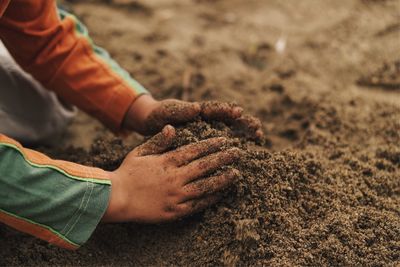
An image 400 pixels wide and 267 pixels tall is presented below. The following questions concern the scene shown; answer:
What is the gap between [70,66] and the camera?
5.85ft

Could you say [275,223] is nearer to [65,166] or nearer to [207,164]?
[207,164]

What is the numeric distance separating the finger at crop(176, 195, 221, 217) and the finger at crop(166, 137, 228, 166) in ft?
0.37

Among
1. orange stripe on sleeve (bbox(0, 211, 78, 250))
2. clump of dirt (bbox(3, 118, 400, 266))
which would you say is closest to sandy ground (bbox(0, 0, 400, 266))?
clump of dirt (bbox(3, 118, 400, 266))

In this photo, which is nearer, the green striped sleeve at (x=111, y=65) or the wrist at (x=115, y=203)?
the wrist at (x=115, y=203)

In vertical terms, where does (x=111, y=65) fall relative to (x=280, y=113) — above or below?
above

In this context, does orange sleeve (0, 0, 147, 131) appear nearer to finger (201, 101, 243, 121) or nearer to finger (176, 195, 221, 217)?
finger (201, 101, 243, 121)

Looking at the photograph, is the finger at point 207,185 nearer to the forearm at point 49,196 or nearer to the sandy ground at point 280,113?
the sandy ground at point 280,113

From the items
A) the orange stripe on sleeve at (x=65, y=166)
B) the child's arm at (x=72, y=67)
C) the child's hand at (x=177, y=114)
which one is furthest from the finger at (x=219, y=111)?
the orange stripe on sleeve at (x=65, y=166)

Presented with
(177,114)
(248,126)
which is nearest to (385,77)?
(248,126)

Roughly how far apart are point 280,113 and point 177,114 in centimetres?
79

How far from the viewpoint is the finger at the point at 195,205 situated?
135cm

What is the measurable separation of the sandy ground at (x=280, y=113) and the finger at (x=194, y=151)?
0.45 ft

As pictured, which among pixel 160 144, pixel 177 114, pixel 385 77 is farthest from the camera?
pixel 385 77

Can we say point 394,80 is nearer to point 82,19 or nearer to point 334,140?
point 334,140
